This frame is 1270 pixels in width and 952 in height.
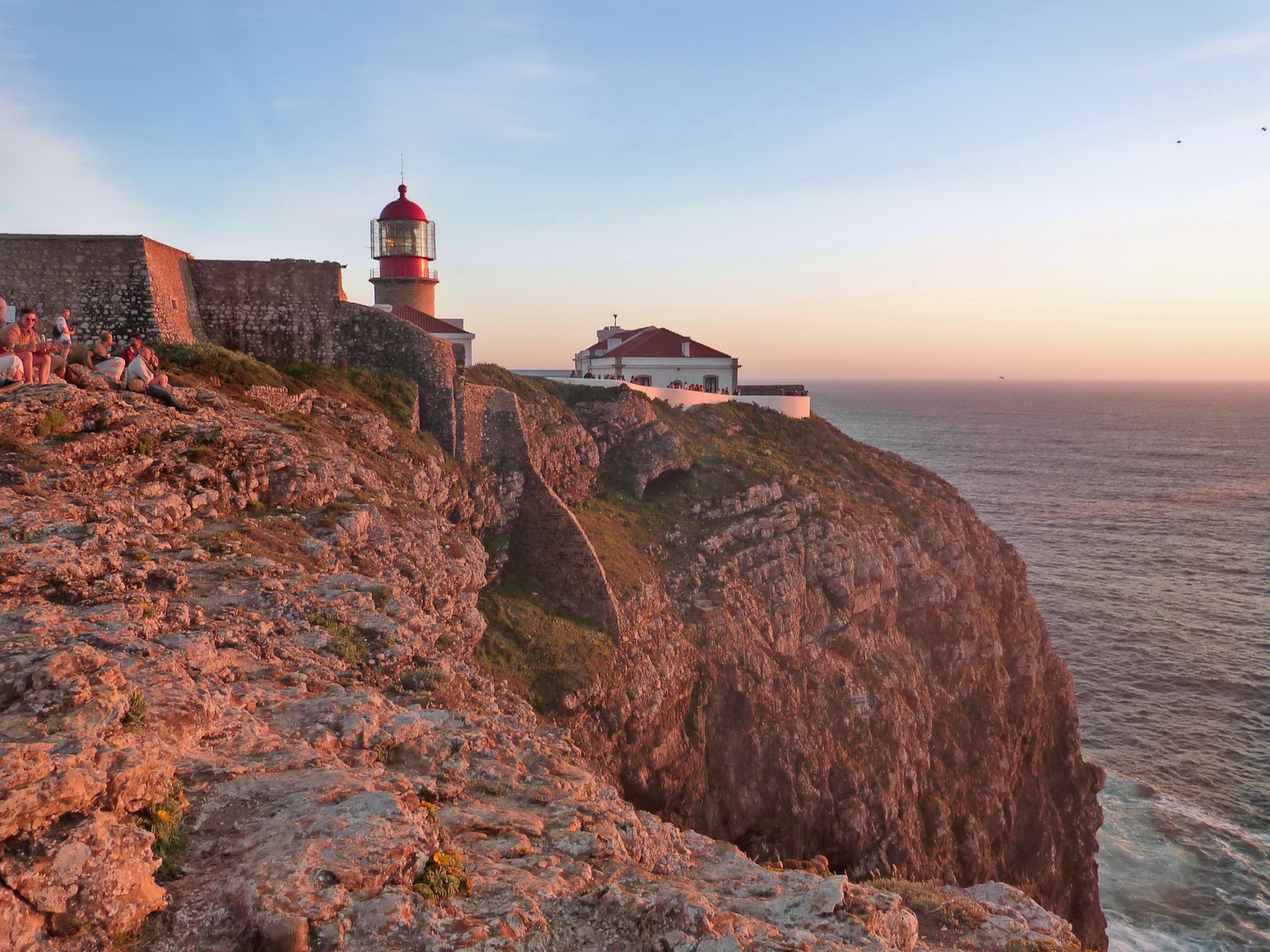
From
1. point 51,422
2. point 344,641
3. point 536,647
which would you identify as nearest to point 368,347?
point 536,647

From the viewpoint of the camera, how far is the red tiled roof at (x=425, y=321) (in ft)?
107

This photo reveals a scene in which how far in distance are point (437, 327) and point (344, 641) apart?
2579cm

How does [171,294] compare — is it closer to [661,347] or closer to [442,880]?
[442,880]

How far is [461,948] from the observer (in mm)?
4555

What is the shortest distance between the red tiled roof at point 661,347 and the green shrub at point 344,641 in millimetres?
38904

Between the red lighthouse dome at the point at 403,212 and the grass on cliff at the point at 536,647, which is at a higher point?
the red lighthouse dome at the point at 403,212

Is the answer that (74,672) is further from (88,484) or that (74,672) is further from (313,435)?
(313,435)

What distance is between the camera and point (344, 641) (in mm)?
9070

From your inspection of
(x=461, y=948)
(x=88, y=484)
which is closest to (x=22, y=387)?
(x=88, y=484)

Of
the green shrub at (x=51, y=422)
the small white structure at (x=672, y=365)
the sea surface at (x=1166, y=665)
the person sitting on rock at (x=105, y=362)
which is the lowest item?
the sea surface at (x=1166, y=665)

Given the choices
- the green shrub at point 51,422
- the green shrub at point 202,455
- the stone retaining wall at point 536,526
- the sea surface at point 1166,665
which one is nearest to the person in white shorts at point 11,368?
the green shrub at point 51,422

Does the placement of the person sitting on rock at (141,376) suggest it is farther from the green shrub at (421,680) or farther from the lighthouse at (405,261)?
the lighthouse at (405,261)

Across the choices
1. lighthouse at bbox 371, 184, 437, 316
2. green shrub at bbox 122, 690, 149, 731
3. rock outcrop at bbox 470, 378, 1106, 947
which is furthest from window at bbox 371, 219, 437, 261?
green shrub at bbox 122, 690, 149, 731

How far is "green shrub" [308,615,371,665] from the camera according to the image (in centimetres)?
889
